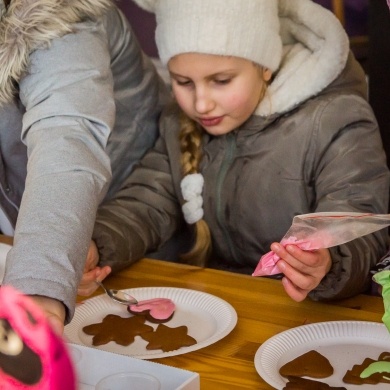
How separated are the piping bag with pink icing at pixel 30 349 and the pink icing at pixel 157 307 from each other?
1.96 ft

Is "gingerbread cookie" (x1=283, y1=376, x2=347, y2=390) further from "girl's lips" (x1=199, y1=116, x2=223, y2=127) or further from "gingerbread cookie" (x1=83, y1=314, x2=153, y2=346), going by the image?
"girl's lips" (x1=199, y1=116, x2=223, y2=127)

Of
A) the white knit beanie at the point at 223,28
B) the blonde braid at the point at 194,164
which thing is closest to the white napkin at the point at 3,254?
the blonde braid at the point at 194,164

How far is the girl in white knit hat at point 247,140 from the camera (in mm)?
1384

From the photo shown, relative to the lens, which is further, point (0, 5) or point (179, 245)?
point (179, 245)

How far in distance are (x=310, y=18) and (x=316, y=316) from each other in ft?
2.08

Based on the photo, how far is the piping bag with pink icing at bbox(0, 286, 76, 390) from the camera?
0.55 metres

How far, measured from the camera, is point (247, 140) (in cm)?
152

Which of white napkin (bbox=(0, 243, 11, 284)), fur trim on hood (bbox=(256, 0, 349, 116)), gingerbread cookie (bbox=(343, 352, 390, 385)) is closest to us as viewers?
gingerbread cookie (bbox=(343, 352, 390, 385))

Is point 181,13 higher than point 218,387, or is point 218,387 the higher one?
point 181,13

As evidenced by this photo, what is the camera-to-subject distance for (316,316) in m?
1.12

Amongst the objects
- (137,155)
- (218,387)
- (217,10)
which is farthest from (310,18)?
(218,387)

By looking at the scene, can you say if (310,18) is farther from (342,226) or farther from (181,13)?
(342,226)

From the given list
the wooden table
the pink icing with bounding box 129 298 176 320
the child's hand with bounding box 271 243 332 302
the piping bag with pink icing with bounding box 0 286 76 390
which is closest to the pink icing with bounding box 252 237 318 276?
the child's hand with bounding box 271 243 332 302

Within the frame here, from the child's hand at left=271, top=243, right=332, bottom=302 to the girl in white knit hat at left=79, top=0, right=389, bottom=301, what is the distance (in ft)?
0.55
